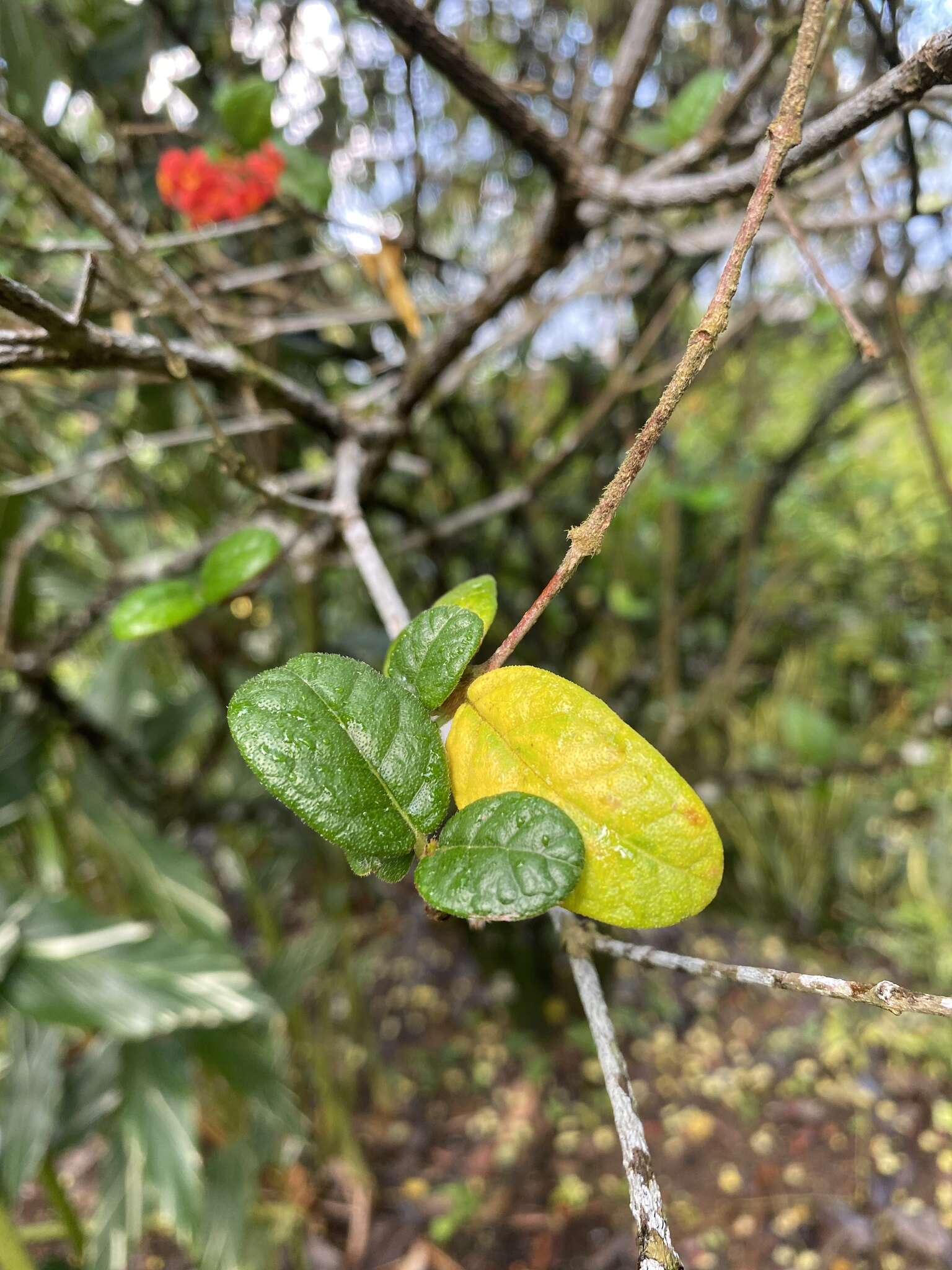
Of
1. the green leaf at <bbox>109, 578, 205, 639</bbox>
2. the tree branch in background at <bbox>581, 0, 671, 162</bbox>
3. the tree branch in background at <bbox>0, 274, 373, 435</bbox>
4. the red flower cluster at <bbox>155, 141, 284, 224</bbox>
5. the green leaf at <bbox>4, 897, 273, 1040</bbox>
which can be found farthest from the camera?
the green leaf at <bbox>4, 897, 273, 1040</bbox>

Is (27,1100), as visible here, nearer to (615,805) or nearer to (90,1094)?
(90,1094)

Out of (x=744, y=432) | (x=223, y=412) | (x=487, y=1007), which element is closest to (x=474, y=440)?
(x=223, y=412)

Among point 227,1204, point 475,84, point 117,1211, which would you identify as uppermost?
point 475,84

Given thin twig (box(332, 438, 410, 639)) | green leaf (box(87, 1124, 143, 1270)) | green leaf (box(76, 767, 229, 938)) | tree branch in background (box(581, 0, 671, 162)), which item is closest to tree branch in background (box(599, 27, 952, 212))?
tree branch in background (box(581, 0, 671, 162))

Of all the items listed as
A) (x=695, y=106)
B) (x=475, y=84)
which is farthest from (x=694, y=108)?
(x=475, y=84)

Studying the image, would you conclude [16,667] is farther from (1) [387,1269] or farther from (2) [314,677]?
(1) [387,1269]

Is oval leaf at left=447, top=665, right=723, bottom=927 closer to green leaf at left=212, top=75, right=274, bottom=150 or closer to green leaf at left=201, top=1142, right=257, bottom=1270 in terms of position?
green leaf at left=212, top=75, right=274, bottom=150

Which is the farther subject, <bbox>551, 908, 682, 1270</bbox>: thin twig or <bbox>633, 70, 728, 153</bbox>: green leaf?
<bbox>633, 70, 728, 153</bbox>: green leaf
